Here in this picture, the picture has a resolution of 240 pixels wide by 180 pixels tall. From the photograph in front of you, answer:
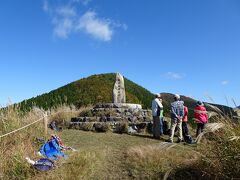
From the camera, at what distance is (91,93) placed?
113ft

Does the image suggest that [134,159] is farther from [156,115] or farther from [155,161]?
[156,115]

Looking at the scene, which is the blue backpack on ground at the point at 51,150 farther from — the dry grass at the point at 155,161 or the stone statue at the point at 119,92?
the stone statue at the point at 119,92

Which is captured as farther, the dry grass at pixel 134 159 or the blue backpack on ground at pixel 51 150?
the blue backpack on ground at pixel 51 150

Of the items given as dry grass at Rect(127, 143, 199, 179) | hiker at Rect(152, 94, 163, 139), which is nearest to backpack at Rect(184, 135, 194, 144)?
hiker at Rect(152, 94, 163, 139)

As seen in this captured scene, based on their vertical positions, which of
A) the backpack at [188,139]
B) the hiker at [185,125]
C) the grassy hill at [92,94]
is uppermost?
the grassy hill at [92,94]

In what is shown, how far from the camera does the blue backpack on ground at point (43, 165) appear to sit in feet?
25.8

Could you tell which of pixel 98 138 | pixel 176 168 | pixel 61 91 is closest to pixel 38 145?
pixel 98 138

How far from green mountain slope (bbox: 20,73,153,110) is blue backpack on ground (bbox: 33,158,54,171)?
2166 cm

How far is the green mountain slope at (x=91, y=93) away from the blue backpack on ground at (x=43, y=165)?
71.1ft

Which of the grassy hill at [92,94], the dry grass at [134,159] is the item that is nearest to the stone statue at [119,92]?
the dry grass at [134,159]

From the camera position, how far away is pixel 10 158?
845 cm

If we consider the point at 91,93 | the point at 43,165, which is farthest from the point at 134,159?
the point at 91,93

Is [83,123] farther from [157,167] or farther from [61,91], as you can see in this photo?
[61,91]

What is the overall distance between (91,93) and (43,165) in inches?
1053
